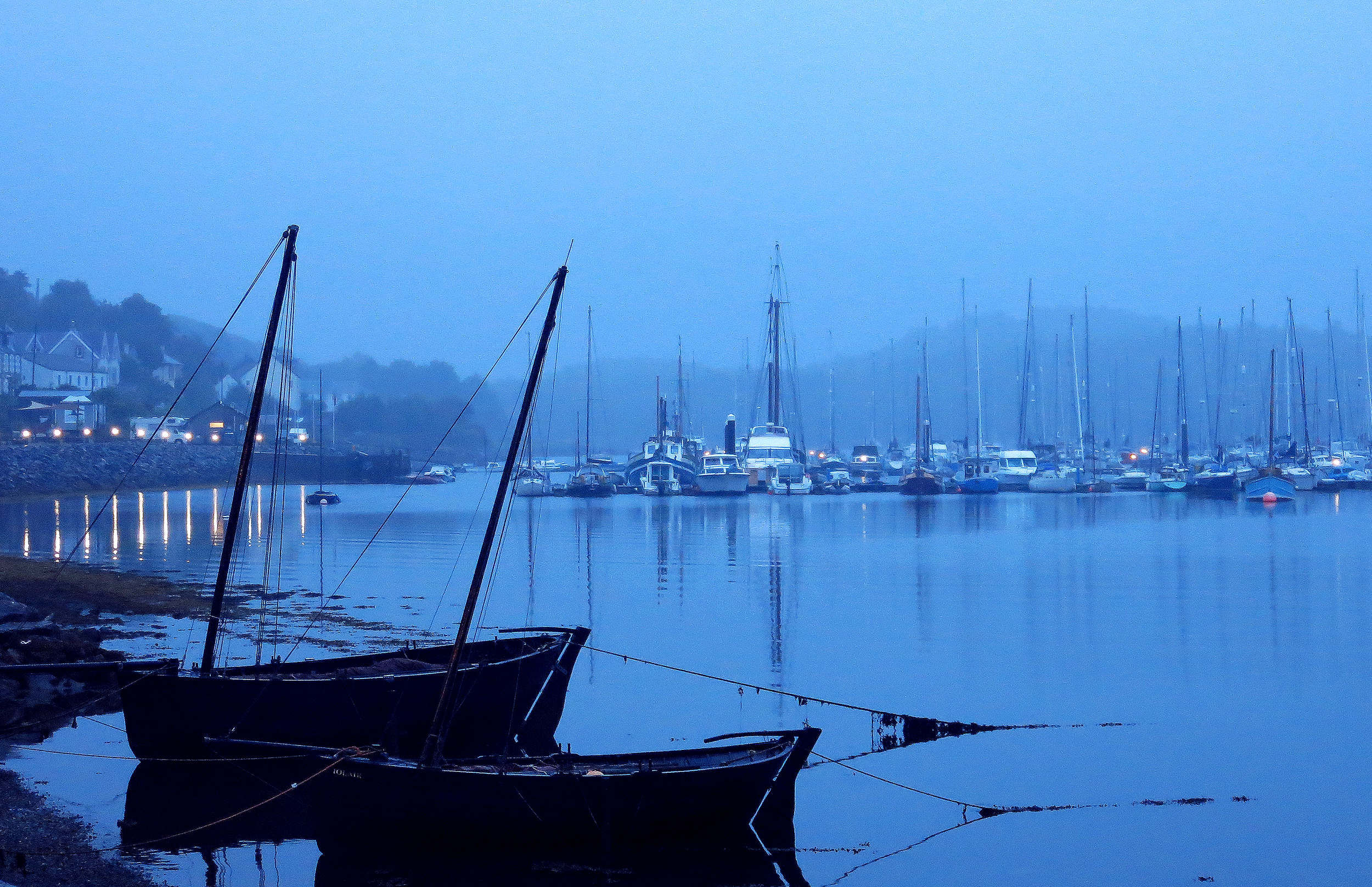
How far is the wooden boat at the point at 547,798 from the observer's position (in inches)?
573

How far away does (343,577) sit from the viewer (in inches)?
1857

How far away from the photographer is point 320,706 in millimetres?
18016

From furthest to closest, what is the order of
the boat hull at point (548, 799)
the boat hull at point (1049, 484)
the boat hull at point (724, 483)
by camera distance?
the boat hull at point (1049, 484)
the boat hull at point (724, 483)
the boat hull at point (548, 799)

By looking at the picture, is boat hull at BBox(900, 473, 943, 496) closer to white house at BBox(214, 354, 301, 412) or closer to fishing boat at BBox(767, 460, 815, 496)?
fishing boat at BBox(767, 460, 815, 496)

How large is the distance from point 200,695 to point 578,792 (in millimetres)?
6554

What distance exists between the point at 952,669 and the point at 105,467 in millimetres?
97680

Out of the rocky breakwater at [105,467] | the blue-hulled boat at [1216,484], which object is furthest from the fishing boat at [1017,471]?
the rocky breakwater at [105,467]

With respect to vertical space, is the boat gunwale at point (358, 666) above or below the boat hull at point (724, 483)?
below

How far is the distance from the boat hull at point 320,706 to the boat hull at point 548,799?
2.28 meters

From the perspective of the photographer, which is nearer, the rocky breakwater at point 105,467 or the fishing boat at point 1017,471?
the rocky breakwater at point 105,467

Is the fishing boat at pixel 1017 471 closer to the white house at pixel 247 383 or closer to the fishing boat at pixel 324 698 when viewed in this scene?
the white house at pixel 247 383

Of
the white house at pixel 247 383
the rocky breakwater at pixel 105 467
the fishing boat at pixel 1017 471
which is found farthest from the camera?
the white house at pixel 247 383

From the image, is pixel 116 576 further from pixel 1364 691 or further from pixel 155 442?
pixel 155 442

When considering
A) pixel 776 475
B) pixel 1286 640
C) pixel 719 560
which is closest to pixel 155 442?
pixel 776 475
